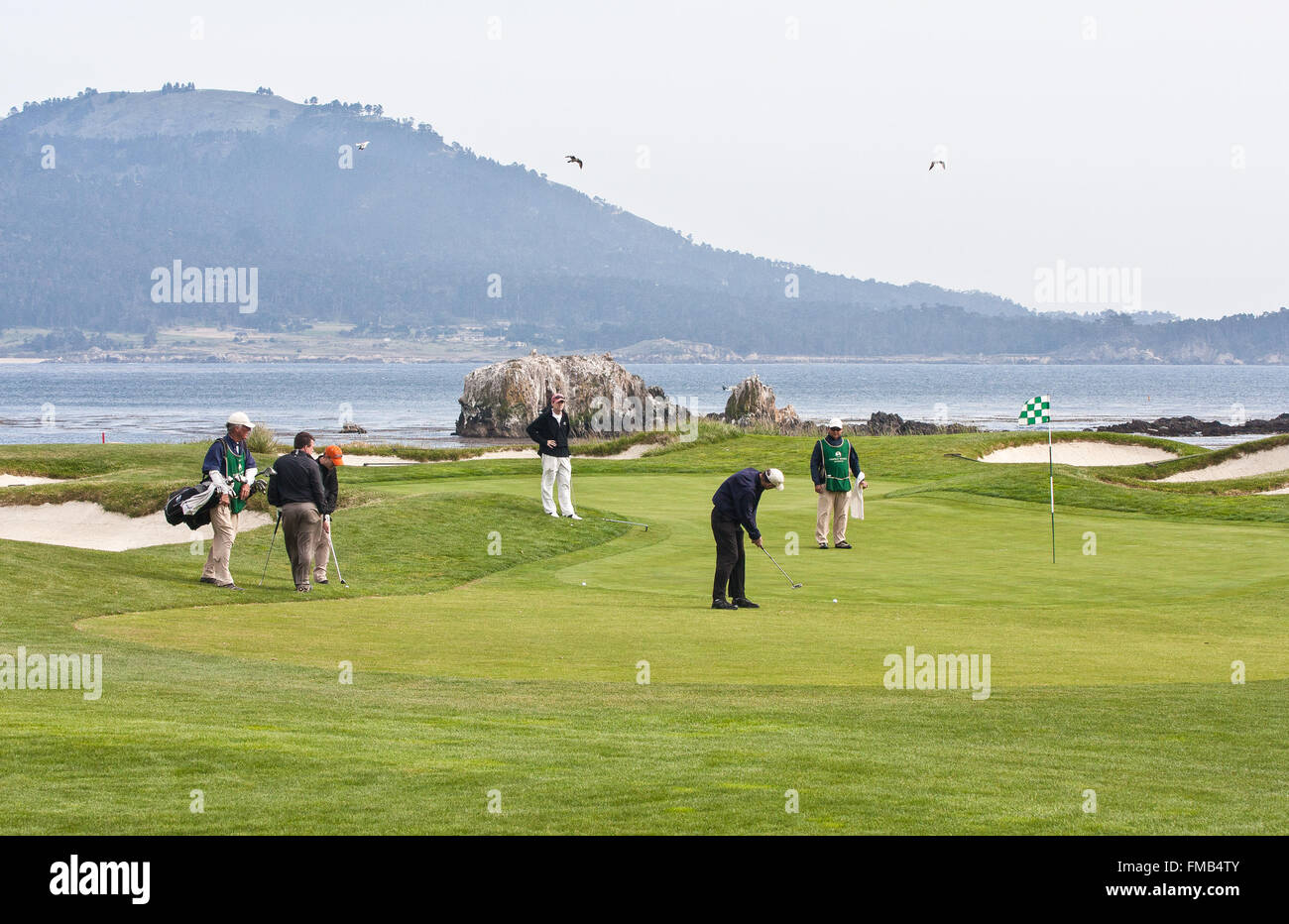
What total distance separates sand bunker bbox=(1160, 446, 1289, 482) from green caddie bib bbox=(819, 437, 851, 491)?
861 inches

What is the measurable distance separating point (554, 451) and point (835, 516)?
19.6ft

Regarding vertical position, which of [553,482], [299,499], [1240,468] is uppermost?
[299,499]

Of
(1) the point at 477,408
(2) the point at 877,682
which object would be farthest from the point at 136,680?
(1) the point at 477,408

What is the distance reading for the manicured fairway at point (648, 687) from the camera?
7559 mm

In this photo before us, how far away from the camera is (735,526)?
18109 mm

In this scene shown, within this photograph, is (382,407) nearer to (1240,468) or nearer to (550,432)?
(1240,468)

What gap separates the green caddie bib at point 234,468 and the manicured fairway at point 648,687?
1373 mm

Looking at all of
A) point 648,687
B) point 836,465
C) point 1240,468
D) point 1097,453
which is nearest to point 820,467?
point 836,465

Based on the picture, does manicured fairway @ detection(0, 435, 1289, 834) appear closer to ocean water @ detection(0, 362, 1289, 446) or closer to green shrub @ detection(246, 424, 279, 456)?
green shrub @ detection(246, 424, 279, 456)

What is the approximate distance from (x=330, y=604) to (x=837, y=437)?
11468mm

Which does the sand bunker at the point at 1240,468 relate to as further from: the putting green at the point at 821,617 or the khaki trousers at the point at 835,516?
the khaki trousers at the point at 835,516

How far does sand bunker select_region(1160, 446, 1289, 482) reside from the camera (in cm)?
4397

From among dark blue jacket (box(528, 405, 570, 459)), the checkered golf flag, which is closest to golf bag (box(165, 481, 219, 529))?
dark blue jacket (box(528, 405, 570, 459))

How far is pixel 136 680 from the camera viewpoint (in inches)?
457
